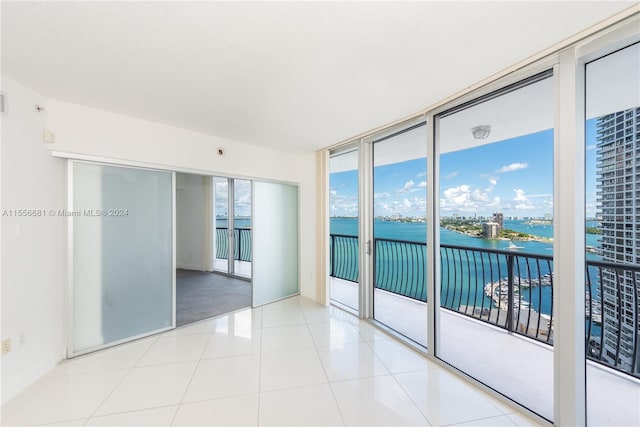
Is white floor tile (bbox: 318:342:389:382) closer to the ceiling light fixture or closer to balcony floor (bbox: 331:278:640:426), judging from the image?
balcony floor (bbox: 331:278:640:426)

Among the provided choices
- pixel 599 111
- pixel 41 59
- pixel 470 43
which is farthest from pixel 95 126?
pixel 599 111

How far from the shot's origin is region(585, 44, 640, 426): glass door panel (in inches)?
63.7

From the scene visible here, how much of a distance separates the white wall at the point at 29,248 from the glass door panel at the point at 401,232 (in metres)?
3.35

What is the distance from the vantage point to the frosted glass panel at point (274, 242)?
390 centimetres

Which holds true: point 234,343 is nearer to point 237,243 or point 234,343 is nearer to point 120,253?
point 120,253

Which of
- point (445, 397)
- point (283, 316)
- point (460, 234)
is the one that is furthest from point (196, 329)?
point (460, 234)

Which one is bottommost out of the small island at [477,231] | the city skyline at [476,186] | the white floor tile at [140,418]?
the white floor tile at [140,418]

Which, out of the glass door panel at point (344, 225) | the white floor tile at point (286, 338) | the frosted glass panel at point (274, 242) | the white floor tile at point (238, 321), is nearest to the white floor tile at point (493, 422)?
the white floor tile at point (286, 338)

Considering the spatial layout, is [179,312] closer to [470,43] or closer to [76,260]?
[76,260]

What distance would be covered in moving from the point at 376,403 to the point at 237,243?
515 cm

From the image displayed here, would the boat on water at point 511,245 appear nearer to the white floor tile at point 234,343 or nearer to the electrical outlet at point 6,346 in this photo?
the white floor tile at point 234,343

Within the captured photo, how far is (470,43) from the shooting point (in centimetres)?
150

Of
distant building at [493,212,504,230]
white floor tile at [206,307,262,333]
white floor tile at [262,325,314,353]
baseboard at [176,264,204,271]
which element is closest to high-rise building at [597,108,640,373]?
distant building at [493,212,504,230]

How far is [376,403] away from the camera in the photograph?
182 centimetres
